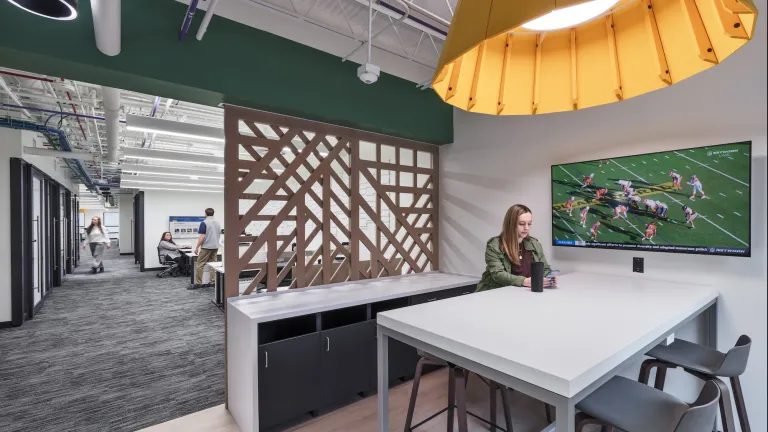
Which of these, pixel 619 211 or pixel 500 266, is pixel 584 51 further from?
pixel 619 211

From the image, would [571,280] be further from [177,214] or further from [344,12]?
[177,214]

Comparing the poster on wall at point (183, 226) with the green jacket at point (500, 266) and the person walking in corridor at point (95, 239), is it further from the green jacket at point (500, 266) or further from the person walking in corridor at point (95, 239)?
the green jacket at point (500, 266)

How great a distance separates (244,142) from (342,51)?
116 cm

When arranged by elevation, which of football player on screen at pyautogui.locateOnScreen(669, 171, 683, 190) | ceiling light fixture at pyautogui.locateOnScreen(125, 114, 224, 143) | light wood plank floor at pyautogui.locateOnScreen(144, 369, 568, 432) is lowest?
light wood plank floor at pyautogui.locateOnScreen(144, 369, 568, 432)

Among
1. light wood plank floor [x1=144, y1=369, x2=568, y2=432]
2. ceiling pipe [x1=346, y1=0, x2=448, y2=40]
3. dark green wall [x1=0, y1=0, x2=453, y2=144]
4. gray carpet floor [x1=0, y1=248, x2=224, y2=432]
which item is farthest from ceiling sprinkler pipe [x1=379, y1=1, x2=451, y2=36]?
gray carpet floor [x1=0, y1=248, x2=224, y2=432]

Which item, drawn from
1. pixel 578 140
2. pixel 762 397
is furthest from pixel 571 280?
pixel 762 397

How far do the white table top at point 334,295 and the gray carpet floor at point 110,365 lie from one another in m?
0.93

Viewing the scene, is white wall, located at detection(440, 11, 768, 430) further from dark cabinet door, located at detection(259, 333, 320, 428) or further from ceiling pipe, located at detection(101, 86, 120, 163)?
ceiling pipe, located at detection(101, 86, 120, 163)

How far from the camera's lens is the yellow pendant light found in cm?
94

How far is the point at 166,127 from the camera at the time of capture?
3936 millimetres

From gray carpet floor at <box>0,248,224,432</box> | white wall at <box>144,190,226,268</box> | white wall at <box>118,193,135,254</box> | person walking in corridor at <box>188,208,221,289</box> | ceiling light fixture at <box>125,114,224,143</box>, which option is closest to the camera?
gray carpet floor at <box>0,248,224,432</box>

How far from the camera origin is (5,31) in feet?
6.01

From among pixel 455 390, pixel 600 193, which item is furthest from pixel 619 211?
pixel 455 390

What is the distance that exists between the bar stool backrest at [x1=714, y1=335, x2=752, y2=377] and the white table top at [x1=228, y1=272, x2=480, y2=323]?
1.86 metres
